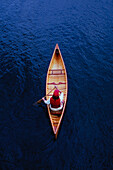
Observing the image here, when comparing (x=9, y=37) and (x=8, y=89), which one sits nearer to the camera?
(x=8, y=89)

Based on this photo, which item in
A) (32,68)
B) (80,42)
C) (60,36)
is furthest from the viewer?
(60,36)

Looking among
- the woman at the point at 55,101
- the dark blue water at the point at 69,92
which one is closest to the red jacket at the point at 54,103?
the woman at the point at 55,101

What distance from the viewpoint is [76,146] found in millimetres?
12250

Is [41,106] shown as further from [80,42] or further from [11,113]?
[80,42]

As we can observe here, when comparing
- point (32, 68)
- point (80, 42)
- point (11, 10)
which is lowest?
point (32, 68)

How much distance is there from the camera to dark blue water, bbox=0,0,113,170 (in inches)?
462

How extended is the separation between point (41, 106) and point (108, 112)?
7234 millimetres

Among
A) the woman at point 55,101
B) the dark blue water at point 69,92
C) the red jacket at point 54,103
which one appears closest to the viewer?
the woman at point 55,101

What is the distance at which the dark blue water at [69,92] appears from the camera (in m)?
11.7

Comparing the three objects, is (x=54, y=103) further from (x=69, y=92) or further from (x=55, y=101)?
(x=69, y=92)

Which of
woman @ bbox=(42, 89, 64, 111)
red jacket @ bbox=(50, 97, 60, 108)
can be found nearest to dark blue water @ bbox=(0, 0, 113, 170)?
woman @ bbox=(42, 89, 64, 111)

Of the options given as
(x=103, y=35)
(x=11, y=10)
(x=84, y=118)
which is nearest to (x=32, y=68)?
(x=84, y=118)

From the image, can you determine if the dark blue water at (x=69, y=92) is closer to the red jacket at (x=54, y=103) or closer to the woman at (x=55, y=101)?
the woman at (x=55, y=101)

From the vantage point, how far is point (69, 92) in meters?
16.8
